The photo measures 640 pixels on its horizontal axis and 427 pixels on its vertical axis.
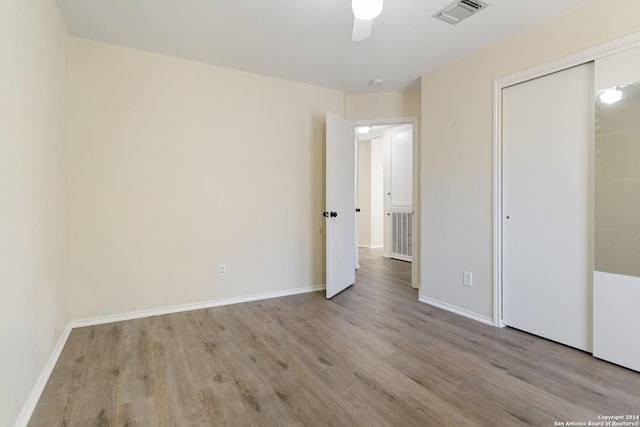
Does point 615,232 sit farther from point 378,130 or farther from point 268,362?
point 378,130

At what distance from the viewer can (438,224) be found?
334cm

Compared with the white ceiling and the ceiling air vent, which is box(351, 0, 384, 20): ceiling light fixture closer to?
the white ceiling

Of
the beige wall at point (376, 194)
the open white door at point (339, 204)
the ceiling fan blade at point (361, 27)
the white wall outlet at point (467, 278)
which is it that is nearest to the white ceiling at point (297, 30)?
the ceiling fan blade at point (361, 27)

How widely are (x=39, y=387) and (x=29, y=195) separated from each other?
1.06 metres

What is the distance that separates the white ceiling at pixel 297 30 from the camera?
2.27 metres

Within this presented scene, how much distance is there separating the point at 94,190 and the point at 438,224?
127 inches

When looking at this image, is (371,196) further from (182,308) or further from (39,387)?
(39,387)

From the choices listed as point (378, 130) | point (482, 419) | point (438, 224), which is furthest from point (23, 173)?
point (378, 130)

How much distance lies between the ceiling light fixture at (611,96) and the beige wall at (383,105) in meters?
1.96

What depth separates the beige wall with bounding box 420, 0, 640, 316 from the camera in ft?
8.40

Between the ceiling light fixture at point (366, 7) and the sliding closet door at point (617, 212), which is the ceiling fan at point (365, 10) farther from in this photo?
the sliding closet door at point (617, 212)

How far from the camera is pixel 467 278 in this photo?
3064mm

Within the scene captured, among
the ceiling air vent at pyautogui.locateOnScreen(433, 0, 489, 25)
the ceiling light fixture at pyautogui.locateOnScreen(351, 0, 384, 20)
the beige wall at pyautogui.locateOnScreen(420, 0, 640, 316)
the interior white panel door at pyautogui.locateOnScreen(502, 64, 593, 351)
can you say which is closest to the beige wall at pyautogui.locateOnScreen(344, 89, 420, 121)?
the beige wall at pyautogui.locateOnScreen(420, 0, 640, 316)

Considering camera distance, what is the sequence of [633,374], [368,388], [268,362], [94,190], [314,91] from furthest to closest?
[314,91] → [94,190] → [268,362] → [633,374] → [368,388]
